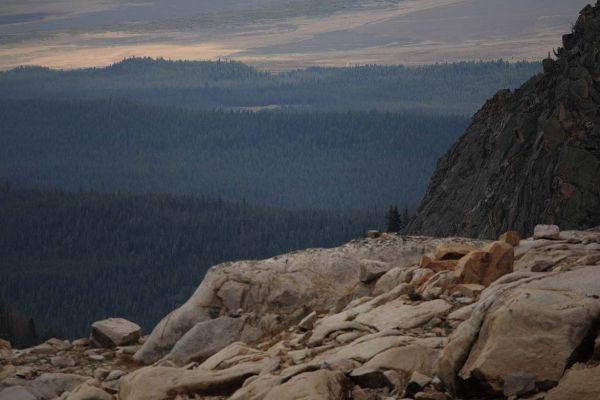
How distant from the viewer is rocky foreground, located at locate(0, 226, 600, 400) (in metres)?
25.8

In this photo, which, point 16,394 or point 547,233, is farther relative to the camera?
point 547,233

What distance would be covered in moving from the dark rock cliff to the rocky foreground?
44.4 meters

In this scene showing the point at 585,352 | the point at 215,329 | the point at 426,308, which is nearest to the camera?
the point at 585,352

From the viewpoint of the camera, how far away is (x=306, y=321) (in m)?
35.5

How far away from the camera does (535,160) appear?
291 feet

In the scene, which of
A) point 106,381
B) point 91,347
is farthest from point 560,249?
point 91,347

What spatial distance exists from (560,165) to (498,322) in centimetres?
5966

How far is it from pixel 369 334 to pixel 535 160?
59782 millimetres

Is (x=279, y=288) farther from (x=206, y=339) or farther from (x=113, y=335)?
(x=113, y=335)

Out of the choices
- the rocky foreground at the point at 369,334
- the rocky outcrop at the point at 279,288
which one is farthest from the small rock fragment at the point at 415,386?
the rocky outcrop at the point at 279,288

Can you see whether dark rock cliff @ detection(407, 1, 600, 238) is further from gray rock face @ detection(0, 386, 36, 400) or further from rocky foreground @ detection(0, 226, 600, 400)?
gray rock face @ detection(0, 386, 36, 400)

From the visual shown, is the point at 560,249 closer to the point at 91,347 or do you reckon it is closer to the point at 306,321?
the point at 306,321

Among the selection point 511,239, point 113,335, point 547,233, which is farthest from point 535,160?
point 511,239

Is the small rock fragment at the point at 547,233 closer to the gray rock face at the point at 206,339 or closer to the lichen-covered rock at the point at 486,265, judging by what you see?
the lichen-covered rock at the point at 486,265
